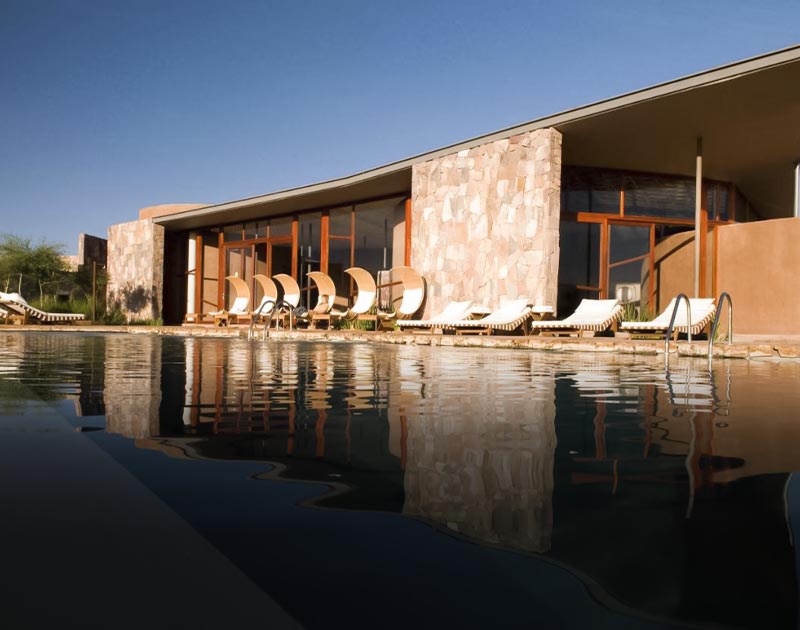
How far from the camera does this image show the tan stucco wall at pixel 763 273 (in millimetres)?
11078

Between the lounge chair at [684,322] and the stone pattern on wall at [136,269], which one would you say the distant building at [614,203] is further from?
the stone pattern on wall at [136,269]

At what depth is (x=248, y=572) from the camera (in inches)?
28.2

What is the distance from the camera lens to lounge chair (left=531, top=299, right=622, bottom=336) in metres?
10.1

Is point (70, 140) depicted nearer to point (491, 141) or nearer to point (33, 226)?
point (33, 226)

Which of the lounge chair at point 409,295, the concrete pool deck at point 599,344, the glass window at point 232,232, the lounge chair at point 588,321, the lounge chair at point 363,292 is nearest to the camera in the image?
the concrete pool deck at point 599,344

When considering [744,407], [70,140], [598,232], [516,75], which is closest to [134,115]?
[70,140]

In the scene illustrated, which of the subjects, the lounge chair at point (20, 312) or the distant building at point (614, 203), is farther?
the lounge chair at point (20, 312)

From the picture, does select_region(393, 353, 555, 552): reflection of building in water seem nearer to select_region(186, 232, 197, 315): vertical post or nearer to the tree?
select_region(186, 232, 197, 315): vertical post

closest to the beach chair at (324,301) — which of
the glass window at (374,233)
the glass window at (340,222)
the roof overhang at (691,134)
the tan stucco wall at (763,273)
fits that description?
the roof overhang at (691,134)

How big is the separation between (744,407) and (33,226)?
26.6m

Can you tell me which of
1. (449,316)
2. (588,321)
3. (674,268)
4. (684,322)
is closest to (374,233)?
(449,316)

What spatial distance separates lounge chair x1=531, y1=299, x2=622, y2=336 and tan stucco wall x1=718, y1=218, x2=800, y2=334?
2.87m

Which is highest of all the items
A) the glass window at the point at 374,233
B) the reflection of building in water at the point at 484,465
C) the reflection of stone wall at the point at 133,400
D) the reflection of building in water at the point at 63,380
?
the glass window at the point at 374,233

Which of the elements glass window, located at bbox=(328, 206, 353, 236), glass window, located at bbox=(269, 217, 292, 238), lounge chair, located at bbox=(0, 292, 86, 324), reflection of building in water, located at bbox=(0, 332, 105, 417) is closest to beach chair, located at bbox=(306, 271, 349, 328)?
glass window, located at bbox=(328, 206, 353, 236)
